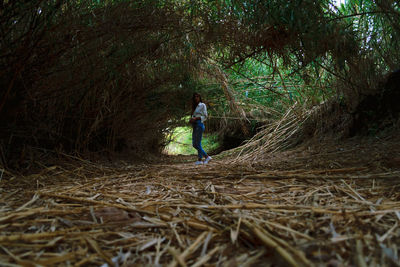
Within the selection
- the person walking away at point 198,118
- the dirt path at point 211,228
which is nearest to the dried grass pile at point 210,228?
the dirt path at point 211,228

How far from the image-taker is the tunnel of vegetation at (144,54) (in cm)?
152

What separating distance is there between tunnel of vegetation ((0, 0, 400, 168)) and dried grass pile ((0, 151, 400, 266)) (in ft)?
2.94

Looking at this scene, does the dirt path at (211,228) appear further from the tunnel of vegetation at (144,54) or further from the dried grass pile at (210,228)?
the tunnel of vegetation at (144,54)

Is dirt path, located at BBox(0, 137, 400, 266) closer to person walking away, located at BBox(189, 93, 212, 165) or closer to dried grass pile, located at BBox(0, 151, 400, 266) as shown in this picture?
dried grass pile, located at BBox(0, 151, 400, 266)

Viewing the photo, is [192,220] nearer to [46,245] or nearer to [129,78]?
[46,245]

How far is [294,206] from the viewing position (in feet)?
2.89

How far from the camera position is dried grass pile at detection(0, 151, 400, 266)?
56 centimetres

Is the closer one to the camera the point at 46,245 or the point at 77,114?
the point at 46,245

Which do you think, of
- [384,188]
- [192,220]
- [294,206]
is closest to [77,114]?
[192,220]

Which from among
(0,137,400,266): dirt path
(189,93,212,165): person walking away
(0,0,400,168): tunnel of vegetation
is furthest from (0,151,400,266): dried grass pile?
(189,93,212,165): person walking away

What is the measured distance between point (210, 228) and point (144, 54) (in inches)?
75.8

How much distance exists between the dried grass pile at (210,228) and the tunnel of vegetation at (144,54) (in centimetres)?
90

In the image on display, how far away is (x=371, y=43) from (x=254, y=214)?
2.31 meters

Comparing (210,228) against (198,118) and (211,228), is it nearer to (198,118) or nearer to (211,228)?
(211,228)
